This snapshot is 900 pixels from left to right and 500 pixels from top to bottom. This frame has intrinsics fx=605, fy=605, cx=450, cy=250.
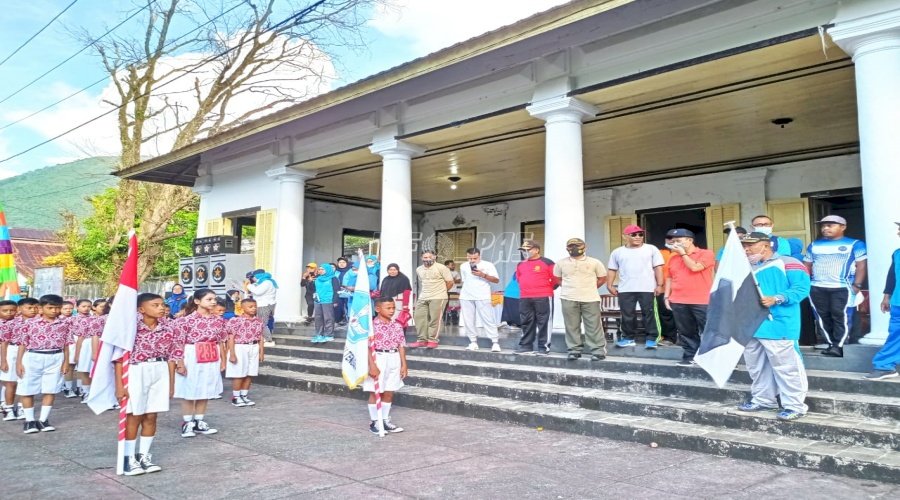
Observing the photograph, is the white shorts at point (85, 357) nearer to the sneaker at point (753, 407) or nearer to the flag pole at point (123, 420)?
the flag pole at point (123, 420)

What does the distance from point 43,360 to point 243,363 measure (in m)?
1.97

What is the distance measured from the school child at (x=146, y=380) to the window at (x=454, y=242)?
12.0m

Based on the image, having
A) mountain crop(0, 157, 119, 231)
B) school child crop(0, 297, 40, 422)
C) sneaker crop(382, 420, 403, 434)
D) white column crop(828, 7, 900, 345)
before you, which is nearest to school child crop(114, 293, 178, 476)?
sneaker crop(382, 420, 403, 434)

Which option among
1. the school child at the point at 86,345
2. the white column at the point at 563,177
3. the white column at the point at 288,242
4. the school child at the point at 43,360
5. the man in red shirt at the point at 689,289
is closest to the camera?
the school child at the point at 43,360

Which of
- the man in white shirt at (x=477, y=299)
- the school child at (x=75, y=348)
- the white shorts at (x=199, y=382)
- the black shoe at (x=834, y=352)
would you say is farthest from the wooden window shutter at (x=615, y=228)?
the school child at (x=75, y=348)

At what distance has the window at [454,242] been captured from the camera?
1659 centimetres

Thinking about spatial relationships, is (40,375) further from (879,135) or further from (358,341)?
(879,135)

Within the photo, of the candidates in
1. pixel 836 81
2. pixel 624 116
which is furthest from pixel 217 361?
pixel 836 81

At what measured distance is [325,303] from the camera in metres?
10.4

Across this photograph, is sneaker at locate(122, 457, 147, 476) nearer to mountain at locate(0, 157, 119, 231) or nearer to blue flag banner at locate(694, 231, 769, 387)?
blue flag banner at locate(694, 231, 769, 387)

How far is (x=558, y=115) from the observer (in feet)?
26.3

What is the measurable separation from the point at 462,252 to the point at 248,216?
5.74m

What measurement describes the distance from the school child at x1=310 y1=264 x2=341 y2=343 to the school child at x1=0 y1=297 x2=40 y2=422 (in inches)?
169

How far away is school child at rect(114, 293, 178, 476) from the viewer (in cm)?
440
